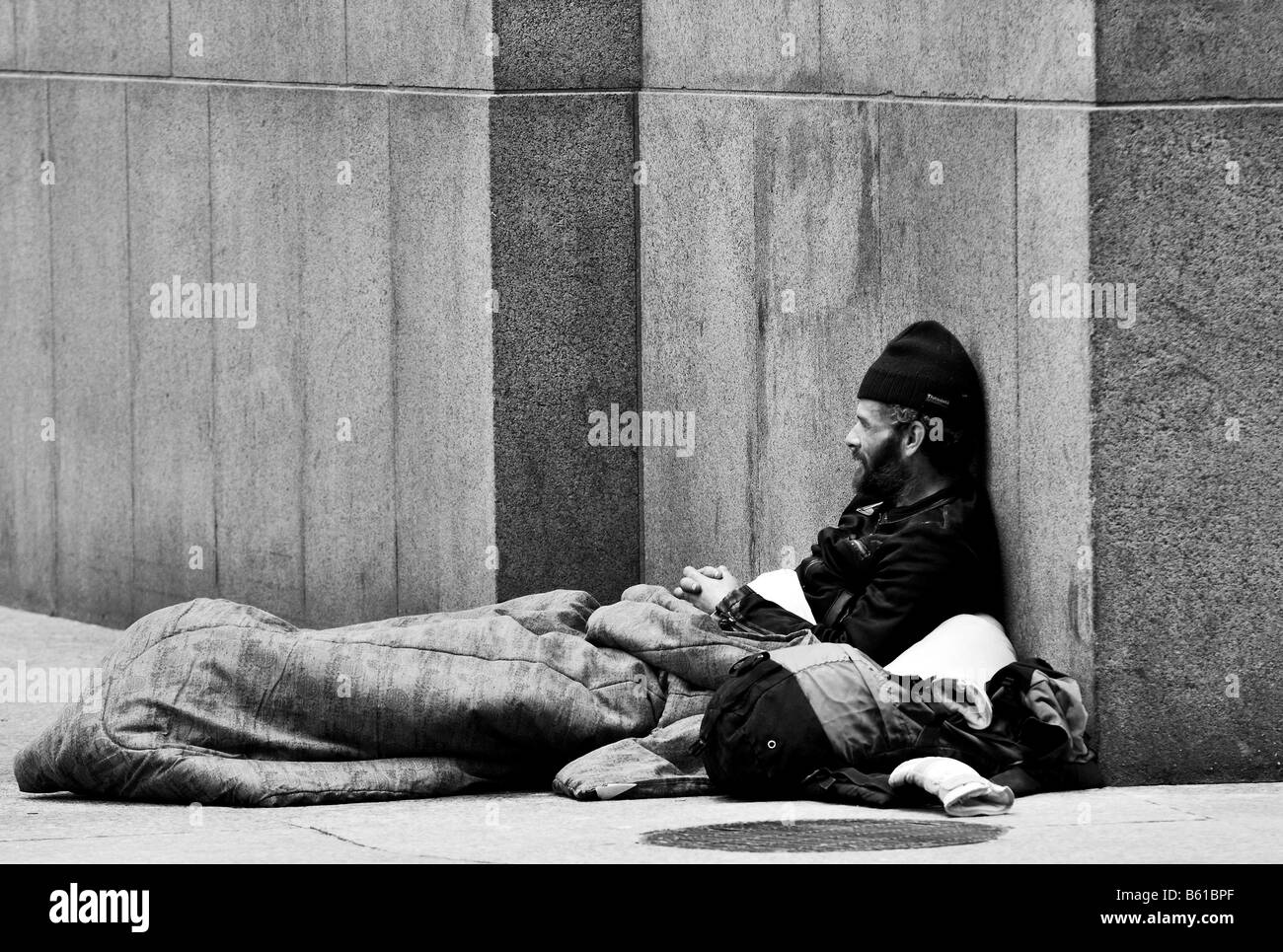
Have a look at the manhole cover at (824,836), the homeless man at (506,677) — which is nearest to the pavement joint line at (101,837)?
the homeless man at (506,677)

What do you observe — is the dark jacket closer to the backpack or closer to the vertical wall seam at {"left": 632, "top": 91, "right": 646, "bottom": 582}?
the backpack

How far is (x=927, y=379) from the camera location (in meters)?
5.47

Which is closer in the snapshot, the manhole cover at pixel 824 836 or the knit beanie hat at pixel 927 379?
the manhole cover at pixel 824 836

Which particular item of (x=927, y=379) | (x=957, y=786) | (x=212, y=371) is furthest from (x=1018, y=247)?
(x=212, y=371)

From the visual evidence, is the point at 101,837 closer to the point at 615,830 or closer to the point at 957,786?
the point at 615,830

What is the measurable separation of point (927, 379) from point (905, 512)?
1.26 feet

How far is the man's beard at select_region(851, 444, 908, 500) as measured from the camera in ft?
18.0

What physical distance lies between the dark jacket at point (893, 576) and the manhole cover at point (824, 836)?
0.81 m

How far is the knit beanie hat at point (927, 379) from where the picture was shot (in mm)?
5469

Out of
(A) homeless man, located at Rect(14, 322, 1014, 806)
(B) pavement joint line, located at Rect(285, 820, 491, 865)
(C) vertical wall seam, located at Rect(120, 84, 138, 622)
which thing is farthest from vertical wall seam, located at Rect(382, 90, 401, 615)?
(B) pavement joint line, located at Rect(285, 820, 491, 865)

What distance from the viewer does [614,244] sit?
7.11 m

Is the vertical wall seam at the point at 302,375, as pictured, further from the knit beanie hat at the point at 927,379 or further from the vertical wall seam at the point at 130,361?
the knit beanie hat at the point at 927,379

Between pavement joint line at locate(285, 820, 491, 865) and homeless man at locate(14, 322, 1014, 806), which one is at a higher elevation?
homeless man at locate(14, 322, 1014, 806)
